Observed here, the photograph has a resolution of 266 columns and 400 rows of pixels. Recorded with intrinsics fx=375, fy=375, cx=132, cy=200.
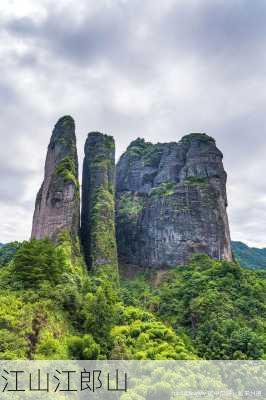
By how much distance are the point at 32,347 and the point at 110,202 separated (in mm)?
38967

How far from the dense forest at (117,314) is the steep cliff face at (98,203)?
3.70 meters

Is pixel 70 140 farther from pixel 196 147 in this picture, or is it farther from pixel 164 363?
pixel 164 363

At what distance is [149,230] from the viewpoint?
6294 cm

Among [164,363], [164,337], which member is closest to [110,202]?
[164,337]

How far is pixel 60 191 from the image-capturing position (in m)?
51.0

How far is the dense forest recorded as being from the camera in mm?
22234

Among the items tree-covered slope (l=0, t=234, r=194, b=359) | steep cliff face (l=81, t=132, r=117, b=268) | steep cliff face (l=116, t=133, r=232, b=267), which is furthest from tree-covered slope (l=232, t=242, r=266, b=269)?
tree-covered slope (l=0, t=234, r=194, b=359)

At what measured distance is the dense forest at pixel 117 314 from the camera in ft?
72.9

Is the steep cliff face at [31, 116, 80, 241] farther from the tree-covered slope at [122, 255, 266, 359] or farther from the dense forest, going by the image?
the tree-covered slope at [122, 255, 266, 359]

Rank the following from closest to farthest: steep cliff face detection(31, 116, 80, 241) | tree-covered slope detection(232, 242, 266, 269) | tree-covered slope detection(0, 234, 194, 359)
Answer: tree-covered slope detection(0, 234, 194, 359) < steep cliff face detection(31, 116, 80, 241) < tree-covered slope detection(232, 242, 266, 269)

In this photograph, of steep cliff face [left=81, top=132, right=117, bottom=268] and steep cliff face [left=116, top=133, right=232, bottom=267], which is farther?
steep cliff face [left=116, top=133, right=232, bottom=267]

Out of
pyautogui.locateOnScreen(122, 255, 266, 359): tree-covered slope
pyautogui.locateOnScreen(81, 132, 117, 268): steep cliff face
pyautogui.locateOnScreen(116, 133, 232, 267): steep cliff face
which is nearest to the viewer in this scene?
pyautogui.locateOnScreen(122, 255, 266, 359): tree-covered slope

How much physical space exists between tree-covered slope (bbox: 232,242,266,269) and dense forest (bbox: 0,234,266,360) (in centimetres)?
4849

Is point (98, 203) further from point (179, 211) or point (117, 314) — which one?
point (117, 314)
